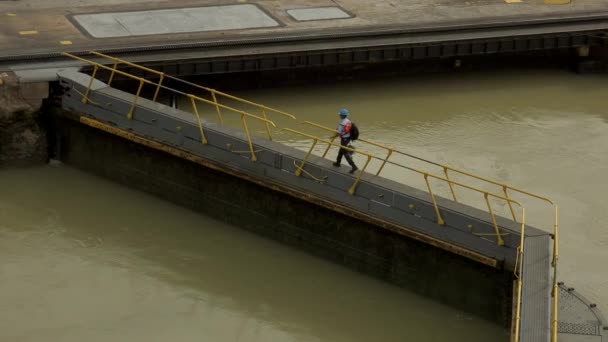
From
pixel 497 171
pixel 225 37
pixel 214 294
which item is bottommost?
pixel 214 294

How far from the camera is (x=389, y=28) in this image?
115ft

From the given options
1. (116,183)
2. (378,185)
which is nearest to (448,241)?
(378,185)

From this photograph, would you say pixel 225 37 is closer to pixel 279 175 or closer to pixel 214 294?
pixel 279 175

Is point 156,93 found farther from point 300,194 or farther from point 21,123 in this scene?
point 300,194

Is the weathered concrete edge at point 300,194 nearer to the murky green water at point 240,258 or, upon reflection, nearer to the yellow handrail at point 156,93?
the yellow handrail at point 156,93

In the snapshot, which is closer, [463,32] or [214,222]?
[214,222]

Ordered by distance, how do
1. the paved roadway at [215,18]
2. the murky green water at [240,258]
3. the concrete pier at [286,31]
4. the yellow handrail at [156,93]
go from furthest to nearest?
1. the paved roadway at [215,18]
2. the concrete pier at [286,31]
3. the yellow handrail at [156,93]
4. the murky green water at [240,258]

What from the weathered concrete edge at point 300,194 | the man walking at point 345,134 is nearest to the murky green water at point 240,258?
the weathered concrete edge at point 300,194

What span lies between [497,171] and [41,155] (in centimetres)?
1055

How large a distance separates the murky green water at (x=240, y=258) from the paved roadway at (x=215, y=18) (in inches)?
125

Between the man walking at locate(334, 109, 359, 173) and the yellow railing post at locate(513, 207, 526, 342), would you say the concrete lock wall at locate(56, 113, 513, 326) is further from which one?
the man walking at locate(334, 109, 359, 173)

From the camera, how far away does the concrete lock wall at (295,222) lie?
24.1 meters

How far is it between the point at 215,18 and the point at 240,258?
11164 millimetres

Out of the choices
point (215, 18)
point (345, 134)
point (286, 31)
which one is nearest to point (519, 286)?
point (345, 134)
